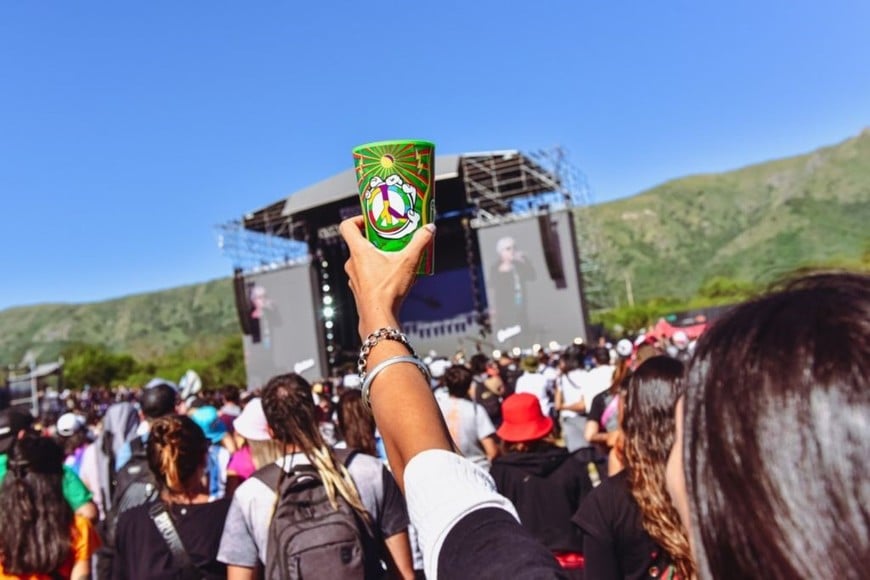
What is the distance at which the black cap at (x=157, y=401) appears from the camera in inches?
166

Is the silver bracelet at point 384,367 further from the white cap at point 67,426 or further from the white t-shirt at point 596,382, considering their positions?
the white cap at point 67,426

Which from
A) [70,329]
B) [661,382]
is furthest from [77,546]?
[70,329]

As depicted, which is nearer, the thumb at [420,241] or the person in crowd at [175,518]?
the thumb at [420,241]

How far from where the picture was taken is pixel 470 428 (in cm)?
483

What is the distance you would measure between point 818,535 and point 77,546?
3.09 m

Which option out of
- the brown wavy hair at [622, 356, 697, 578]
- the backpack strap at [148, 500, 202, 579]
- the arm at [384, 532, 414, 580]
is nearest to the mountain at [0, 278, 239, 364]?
the backpack strap at [148, 500, 202, 579]

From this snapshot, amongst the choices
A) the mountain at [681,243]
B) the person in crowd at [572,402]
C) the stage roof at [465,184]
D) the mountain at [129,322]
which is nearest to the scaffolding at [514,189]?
the stage roof at [465,184]

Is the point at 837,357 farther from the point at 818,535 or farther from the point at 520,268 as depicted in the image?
the point at 520,268

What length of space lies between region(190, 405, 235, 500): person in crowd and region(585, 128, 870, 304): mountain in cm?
9885

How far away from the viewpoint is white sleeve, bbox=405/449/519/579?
91 centimetres

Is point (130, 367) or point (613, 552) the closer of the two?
point (613, 552)

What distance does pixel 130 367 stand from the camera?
5962cm

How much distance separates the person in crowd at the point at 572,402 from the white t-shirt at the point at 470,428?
1416 mm

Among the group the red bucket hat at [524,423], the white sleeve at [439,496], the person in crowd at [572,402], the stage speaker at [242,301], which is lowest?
the person in crowd at [572,402]
